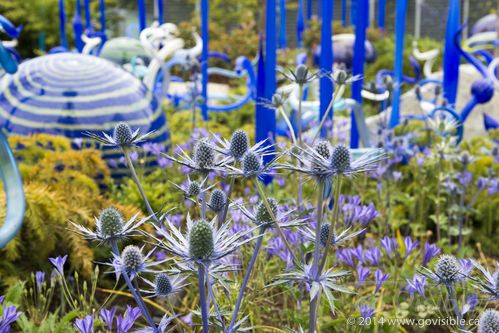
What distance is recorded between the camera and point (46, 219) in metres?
2.57

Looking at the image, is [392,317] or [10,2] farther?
[10,2]

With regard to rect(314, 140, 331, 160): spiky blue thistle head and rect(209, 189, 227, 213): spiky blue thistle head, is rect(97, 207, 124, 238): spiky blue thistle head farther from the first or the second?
rect(314, 140, 331, 160): spiky blue thistle head

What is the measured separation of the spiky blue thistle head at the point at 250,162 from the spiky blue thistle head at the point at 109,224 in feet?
0.88

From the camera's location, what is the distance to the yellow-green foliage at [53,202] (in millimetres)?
2479

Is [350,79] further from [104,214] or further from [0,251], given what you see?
[0,251]

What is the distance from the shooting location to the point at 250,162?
123 cm

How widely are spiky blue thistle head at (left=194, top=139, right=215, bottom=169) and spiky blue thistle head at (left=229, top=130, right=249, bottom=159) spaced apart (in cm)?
5

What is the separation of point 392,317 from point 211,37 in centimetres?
1173

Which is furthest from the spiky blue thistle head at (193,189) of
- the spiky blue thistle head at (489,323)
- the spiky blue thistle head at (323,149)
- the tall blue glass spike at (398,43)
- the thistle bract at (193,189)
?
the tall blue glass spike at (398,43)

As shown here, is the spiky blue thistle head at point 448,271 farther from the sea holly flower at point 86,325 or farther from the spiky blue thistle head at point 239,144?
the sea holly flower at point 86,325

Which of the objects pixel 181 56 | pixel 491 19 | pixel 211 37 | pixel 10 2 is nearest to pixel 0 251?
pixel 181 56

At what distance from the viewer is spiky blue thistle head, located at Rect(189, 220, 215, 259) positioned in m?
1.05

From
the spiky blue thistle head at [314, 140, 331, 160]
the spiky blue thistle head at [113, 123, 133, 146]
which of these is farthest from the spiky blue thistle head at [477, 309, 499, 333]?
the spiky blue thistle head at [113, 123, 133, 146]

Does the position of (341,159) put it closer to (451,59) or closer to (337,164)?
(337,164)
